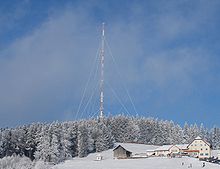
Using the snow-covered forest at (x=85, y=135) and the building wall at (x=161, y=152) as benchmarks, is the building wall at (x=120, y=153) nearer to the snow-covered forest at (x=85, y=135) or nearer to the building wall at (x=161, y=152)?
the building wall at (x=161, y=152)

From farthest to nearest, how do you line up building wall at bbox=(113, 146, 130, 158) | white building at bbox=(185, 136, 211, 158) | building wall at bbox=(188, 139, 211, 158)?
building wall at bbox=(113, 146, 130, 158) < building wall at bbox=(188, 139, 211, 158) < white building at bbox=(185, 136, 211, 158)

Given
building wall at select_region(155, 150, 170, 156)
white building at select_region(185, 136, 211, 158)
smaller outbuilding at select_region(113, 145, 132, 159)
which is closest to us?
building wall at select_region(155, 150, 170, 156)

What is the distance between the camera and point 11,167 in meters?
77.9

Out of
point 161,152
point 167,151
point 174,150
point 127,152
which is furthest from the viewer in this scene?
point 127,152

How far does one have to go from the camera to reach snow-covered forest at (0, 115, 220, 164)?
11619cm

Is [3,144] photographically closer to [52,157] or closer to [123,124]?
[52,157]

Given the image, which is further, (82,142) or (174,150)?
(82,142)

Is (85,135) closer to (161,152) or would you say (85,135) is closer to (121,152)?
(121,152)

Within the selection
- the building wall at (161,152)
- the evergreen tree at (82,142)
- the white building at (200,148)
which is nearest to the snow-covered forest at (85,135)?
the evergreen tree at (82,142)

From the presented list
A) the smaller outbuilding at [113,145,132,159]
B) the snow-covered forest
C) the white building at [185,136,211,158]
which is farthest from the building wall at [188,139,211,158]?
the snow-covered forest

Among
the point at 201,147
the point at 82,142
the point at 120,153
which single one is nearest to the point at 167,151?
the point at 201,147

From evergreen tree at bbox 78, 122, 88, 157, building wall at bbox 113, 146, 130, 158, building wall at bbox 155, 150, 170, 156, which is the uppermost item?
evergreen tree at bbox 78, 122, 88, 157

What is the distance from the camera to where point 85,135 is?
13100cm

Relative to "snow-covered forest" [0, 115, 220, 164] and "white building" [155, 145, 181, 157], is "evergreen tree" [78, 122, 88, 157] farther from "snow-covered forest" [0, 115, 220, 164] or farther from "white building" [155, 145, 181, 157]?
"white building" [155, 145, 181, 157]
